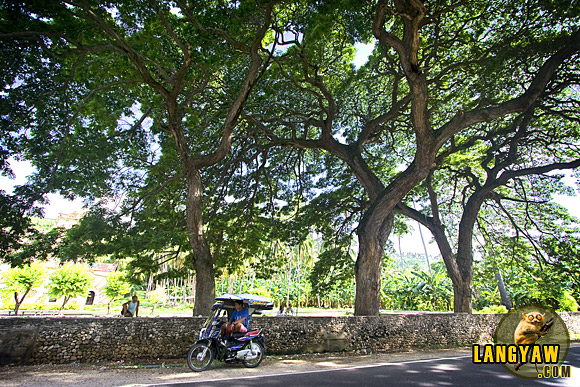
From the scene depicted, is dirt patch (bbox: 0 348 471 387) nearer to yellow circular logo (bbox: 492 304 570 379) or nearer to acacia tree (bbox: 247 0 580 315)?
yellow circular logo (bbox: 492 304 570 379)

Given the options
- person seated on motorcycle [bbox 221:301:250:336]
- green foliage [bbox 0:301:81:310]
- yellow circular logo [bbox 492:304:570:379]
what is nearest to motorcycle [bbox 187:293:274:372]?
person seated on motorcycle [bbox 221:301:250:336]

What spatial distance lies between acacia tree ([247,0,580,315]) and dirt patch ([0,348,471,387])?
3.47 m

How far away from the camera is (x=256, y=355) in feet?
24.7

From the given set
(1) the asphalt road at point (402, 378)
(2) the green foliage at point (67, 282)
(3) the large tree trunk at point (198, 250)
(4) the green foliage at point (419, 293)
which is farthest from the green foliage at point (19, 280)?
(4) the green foliage at point (419, 293)

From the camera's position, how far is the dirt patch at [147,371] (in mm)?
5856

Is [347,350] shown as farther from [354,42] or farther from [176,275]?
[354,42]

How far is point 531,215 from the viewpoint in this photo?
51.3ft

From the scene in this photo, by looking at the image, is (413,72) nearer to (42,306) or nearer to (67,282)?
(67,282)

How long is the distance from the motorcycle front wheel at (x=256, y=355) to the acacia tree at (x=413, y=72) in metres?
4.92

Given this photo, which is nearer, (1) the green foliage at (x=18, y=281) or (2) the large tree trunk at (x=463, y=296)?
(2) the large tree trunk at (x=463, y=296)

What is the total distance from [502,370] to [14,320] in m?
11.2

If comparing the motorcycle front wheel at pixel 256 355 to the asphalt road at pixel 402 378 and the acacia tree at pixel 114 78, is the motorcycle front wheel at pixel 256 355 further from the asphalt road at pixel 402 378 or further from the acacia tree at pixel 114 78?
the acacia tree at pixel 114 78

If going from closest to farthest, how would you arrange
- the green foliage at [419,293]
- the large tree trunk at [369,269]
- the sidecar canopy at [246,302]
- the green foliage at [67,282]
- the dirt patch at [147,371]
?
the dirt patch at [147,371]
the sidecar canopy at [246,302]
the large tree trunk at [369,269]
the green foliage at [67,282]
the green foliage at [419,293]

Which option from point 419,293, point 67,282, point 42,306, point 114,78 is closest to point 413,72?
point 114,78
